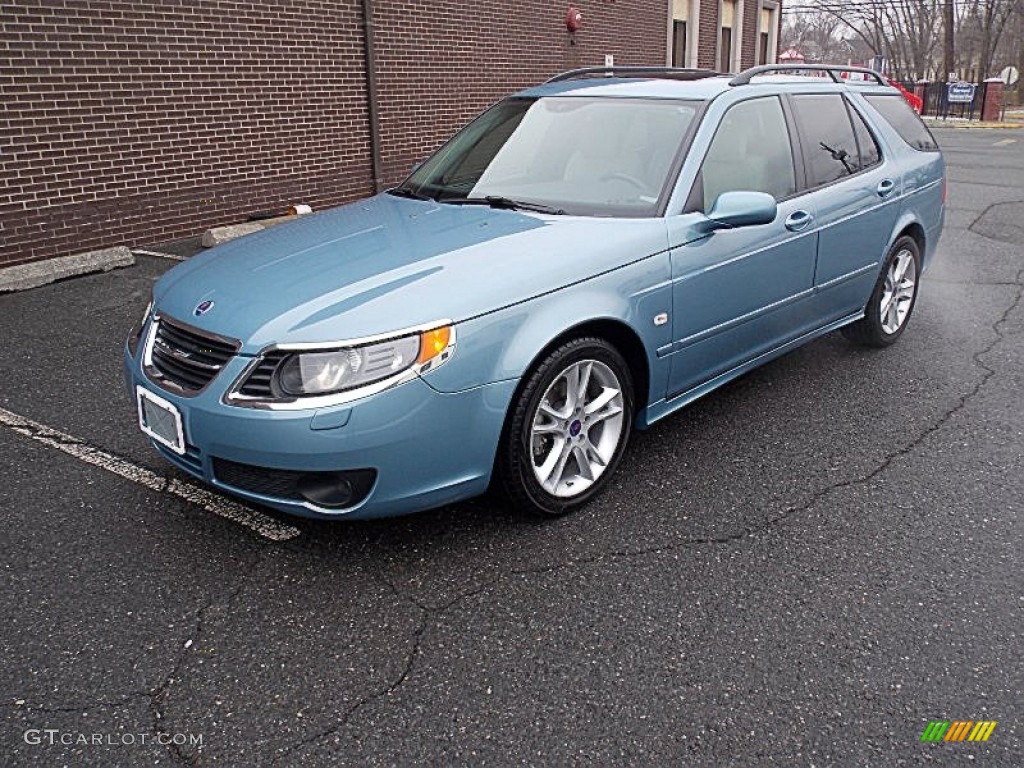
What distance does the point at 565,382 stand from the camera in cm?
334

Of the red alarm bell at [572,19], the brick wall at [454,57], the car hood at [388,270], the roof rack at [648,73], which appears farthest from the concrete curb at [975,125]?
the car hood at [388,270]

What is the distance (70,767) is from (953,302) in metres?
6.33

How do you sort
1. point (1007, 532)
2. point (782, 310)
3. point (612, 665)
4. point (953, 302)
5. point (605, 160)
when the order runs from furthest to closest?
point (953, 302) < point (782, 310) < point (605, 160) < point (1007, 532) < point (612, 665)

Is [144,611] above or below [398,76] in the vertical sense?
below

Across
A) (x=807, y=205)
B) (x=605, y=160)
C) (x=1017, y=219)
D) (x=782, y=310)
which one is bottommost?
(x=1017, y=219)

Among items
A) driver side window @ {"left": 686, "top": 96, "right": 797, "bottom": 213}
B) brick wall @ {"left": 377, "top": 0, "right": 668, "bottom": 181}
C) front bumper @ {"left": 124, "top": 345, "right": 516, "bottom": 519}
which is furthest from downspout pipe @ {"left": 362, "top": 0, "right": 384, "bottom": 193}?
front bumper @ {"left": 124, "top": 345, "right": 516, "bottom": 519}

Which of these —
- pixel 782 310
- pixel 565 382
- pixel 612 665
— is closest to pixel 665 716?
pixel 612 665

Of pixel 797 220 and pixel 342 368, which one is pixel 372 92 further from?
pixel 342 368

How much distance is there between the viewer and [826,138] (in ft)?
15.3

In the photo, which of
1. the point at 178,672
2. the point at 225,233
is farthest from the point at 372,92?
the point at 178,672

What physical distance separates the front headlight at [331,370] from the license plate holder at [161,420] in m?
0.29

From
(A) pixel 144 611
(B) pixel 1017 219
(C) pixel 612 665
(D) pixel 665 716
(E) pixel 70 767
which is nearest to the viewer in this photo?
(E) pixel 70 767

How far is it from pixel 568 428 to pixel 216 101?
6747 mm

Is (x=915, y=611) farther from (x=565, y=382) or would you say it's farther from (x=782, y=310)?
(x=782, y=310)
